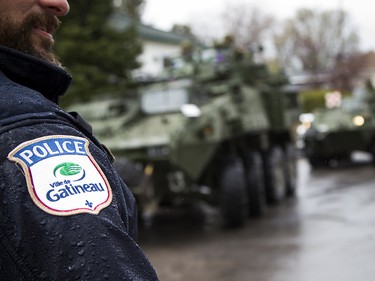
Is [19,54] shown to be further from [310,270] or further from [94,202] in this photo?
[310,270]

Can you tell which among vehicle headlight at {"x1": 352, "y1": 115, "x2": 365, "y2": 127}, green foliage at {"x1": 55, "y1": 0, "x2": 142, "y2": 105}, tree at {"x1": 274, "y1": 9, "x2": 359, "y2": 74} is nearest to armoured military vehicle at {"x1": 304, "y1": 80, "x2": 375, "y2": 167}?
vehicle headlight at {"x1": 352, "y1": 115, "x2": 365, "y2": 127}

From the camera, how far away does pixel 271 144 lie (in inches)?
467

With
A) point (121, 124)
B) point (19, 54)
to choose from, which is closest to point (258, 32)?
point (121, 124)

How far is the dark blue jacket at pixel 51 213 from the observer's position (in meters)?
1.03

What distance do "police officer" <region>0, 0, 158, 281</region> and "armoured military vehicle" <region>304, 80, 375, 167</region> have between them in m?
15.4

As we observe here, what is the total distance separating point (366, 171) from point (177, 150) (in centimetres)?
864

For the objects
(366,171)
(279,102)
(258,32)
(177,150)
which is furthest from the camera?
(258,32)

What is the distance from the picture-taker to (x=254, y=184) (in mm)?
9531

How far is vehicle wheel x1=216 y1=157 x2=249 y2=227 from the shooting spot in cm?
851

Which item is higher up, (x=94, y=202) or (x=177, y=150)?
(x=94, y=202)

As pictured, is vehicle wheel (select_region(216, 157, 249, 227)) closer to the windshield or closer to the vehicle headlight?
the windshield

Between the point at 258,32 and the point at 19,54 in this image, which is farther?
the point at 258,32

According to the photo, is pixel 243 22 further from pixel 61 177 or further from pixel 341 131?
pixel 61 177

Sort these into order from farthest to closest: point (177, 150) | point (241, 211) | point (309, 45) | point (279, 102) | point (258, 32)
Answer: point (309, 45), point (258, 32), point (279, 102), point (241, 211), point (177, 150)
